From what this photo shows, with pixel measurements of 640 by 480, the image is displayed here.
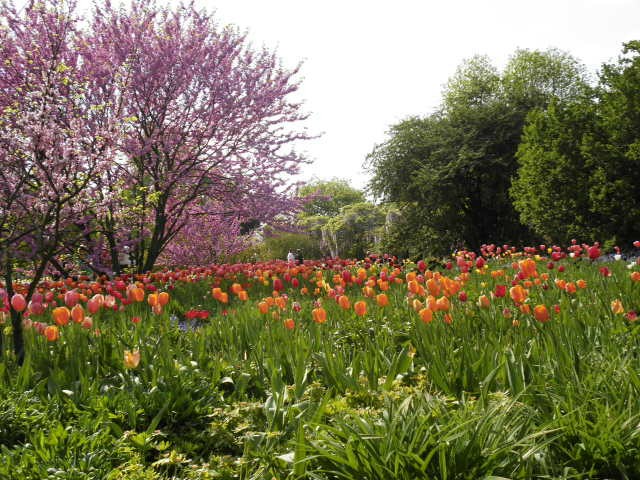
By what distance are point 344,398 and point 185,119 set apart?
9894mm

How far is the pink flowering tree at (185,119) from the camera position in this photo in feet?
35.0

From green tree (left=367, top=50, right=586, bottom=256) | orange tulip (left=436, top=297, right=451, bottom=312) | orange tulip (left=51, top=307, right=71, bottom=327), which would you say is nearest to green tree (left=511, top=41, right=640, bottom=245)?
green tree (left=367, top=50, right=586, bottom=256)

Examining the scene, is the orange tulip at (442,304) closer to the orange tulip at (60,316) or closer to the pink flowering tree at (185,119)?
the orange tulip at (60,316)

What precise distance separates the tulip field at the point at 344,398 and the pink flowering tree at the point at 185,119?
6562 mm

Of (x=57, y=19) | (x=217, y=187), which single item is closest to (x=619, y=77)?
(x=217, y=187)

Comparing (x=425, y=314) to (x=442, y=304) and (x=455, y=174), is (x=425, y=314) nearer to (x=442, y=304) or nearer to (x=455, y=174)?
(x=442, y=304)

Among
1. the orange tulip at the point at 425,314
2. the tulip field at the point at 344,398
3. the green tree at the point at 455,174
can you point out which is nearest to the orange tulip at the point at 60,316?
the tulip field at the point at 344,398

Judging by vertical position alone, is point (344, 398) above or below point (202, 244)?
below

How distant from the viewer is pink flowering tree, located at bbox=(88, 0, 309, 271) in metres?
10.7

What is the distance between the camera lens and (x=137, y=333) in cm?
409

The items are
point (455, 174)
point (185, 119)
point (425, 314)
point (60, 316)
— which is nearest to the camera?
point (425, 314)

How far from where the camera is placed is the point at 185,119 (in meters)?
11.5

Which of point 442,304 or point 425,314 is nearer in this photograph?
point 425,314

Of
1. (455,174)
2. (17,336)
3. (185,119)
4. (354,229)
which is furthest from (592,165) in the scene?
(354,229)
